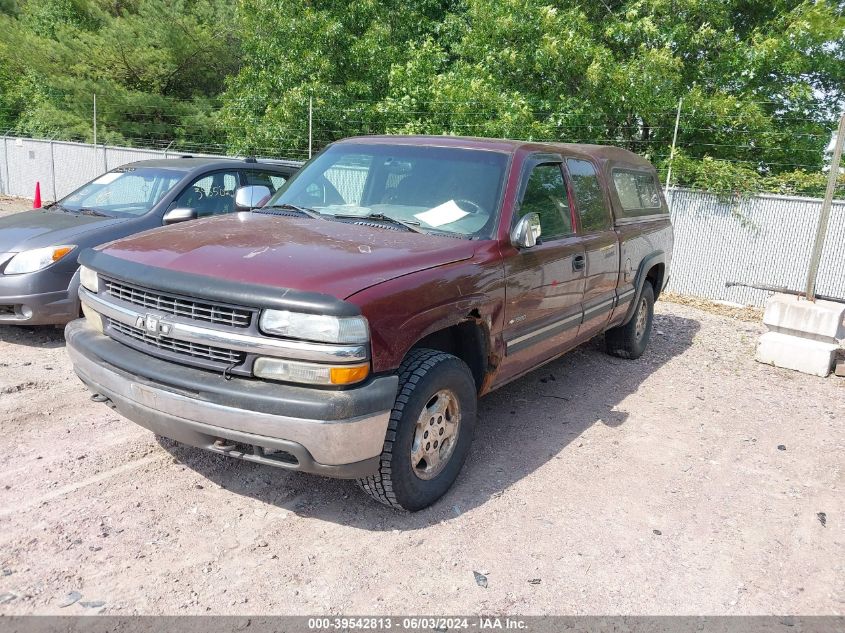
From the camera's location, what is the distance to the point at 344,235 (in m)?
3.95

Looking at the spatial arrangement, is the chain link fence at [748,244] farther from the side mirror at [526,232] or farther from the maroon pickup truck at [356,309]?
the side mirror at [526,232]

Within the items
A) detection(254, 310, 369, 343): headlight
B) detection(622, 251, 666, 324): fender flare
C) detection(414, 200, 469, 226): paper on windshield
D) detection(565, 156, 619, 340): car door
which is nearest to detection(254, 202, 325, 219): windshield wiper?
detection(414, 200, 469, 226): paper on windshield

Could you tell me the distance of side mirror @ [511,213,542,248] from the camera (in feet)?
13.7

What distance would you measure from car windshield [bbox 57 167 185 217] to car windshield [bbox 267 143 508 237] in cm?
256

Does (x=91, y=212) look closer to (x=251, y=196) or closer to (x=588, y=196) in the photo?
(x=251, y=196)

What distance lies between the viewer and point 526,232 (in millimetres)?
4164

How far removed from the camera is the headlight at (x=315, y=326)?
10.0ft

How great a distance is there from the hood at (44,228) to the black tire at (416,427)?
398 centimetres

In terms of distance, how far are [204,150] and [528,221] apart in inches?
780

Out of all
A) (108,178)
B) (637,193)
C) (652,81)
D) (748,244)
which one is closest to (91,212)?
(108,178)

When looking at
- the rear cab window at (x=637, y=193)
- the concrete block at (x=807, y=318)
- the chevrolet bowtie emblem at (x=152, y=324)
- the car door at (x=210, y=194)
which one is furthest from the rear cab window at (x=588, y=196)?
the car door at (x=210, y=194)

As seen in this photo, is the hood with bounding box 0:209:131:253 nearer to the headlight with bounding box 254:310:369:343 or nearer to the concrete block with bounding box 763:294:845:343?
the headlight with bounding box 254:310:369:343

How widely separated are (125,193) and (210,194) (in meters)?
0.84

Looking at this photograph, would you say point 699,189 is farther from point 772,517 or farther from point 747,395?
point 772,517
